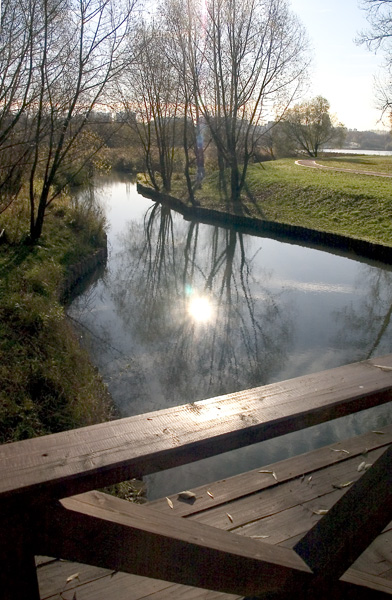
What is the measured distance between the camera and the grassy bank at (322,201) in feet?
51.5

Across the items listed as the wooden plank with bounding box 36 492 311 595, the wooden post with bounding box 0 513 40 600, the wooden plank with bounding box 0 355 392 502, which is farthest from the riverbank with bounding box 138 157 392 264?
the wooden post with bounding box 0 513 40 600

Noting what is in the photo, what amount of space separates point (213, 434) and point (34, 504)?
0.40 meters

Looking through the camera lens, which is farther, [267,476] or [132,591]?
[267,476]

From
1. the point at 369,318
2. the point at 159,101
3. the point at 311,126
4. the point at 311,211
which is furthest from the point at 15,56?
the point at 311,126

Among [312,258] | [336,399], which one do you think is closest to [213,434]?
[336,399]

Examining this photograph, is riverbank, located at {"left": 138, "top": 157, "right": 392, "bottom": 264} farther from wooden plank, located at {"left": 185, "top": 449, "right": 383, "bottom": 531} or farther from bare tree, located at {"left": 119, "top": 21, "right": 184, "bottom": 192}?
wooden plank, located at {"left": 185, "top": 449, "right": 383, "bottom": 531}

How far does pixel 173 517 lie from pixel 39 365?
4.16 meters

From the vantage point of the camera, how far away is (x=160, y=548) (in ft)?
3.60

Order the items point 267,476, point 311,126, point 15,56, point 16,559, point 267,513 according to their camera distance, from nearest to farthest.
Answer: point 16,559
point 267,513
point 267,476
point 15,56
point 311,126

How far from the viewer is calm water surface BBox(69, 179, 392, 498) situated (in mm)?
5520

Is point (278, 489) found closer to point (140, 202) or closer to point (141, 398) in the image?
point (141, 398)

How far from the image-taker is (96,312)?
926 centimetres

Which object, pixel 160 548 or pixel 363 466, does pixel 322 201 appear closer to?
pixel 363 466

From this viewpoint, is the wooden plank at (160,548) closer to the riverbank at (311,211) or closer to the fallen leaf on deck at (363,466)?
the fallen leaf on deck at (363,466)
